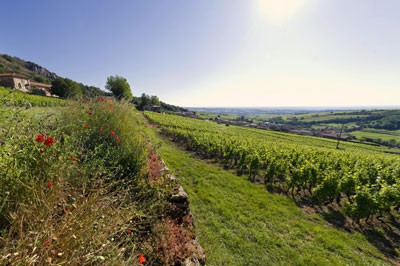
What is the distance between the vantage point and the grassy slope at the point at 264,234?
371 cm

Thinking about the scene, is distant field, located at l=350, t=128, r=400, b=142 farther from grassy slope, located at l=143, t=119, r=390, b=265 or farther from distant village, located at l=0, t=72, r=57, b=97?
distant village, located at l=0, t=72, r=57, b=97

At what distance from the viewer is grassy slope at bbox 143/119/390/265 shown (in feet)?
12.2

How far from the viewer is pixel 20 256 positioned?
3.53 feet

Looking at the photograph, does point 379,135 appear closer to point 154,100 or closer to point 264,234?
point 264,234

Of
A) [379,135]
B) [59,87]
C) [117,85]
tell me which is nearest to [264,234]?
[117,85]

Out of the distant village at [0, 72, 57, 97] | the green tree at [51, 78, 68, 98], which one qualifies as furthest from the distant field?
the green tree at [51, 78, 68, 98]

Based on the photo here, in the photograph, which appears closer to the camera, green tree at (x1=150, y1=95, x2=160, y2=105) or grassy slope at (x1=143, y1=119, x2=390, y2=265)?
grassy slope at (x1=143, y1=119, x2=390, y2=265)

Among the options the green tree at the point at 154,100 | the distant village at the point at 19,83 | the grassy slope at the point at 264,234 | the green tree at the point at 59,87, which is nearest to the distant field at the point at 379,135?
the grassy slope at the point at 264,234

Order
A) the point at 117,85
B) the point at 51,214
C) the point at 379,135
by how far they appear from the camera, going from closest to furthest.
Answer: the point at 51,214, the point at 117,85, the point at 379,135

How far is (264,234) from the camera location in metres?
4.32

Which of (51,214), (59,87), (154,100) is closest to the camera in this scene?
(51,214)

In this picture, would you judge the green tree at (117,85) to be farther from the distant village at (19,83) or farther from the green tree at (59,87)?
the distant village at (19,83)

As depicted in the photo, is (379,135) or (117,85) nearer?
(117,85)

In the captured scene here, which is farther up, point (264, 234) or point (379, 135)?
point (264, 234)
